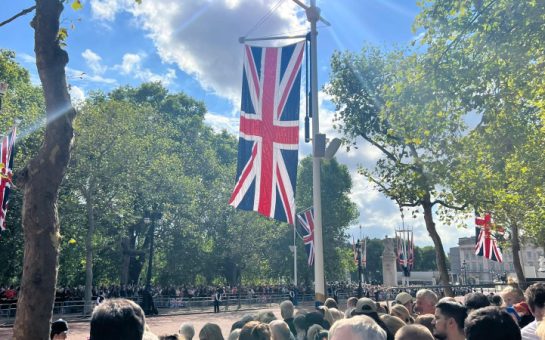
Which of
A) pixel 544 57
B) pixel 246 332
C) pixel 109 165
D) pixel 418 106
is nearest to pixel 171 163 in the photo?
pixel 109 165

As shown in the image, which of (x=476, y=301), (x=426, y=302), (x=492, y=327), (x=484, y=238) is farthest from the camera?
(x=484, y=238)

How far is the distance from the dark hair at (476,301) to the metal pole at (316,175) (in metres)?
4.03

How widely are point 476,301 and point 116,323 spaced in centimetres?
421

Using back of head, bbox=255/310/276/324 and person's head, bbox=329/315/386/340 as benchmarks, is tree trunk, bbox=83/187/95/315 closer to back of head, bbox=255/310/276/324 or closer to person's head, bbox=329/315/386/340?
back of head, bbox=255/310/276/324

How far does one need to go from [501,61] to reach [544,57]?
0.85 meters

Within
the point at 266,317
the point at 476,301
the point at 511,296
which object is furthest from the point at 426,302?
the point at 266,317

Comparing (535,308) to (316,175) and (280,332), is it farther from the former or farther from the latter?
(316,175)

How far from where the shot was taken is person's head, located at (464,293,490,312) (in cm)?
512

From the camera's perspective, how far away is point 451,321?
12.8 feet

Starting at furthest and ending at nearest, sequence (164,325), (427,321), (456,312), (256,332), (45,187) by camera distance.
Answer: (164,325) < (427,321) < (45,187) < (256,332) < (456,312)

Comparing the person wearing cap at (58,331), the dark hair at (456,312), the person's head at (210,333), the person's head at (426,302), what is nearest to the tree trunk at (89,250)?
the person wearing cap at (58,331)

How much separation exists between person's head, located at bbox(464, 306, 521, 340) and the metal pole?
596cm

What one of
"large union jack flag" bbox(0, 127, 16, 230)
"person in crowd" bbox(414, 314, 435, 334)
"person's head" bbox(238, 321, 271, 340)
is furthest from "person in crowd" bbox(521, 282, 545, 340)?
"large union jack flag" bbox(0, 127, 16, 230)

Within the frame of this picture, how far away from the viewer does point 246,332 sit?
4301 millimetres
